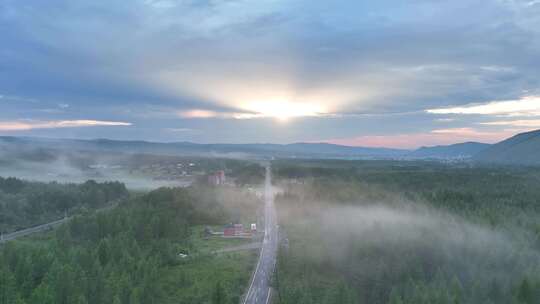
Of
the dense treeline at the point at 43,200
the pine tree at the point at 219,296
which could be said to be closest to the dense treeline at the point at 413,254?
the pine tree at the point at 219,296

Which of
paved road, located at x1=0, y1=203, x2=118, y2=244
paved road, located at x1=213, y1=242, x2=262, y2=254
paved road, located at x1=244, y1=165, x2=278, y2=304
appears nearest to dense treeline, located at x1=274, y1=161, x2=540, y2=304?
paved road, located at x1=244, y1=165, x2=278, y2=304

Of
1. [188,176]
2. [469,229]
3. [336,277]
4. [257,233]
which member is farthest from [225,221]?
[188,176]

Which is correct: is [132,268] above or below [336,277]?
above

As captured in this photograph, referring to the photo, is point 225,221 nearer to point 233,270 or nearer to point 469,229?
point 233,270

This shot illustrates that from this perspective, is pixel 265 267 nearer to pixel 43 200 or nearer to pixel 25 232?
pixel 25 232

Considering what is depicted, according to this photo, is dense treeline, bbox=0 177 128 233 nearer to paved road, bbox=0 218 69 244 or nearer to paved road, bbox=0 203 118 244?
paved road, bbox=0 203 118 244

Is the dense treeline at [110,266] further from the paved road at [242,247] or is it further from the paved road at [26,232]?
the paved road at [26,232]

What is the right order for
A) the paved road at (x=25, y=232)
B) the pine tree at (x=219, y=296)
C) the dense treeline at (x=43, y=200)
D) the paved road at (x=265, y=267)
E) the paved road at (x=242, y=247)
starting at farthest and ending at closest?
1. the dense treeline at (x=43, y=200)
2. the paved road at (x=25, y=232)
3. the paved road at (x=242, y=247)
4. the paved road at (x=265, y=267)
5. the pine tree at (x=219, y=296)
